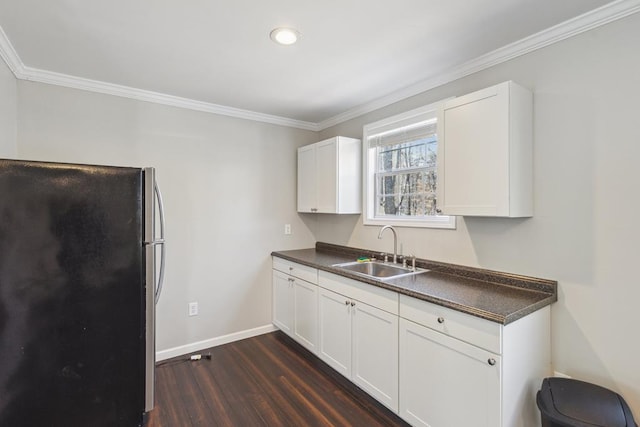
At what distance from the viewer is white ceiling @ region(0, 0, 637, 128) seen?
63.5 inches

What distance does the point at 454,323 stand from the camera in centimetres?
162

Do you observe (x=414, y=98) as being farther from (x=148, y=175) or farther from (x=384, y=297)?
(x=148, y=175)

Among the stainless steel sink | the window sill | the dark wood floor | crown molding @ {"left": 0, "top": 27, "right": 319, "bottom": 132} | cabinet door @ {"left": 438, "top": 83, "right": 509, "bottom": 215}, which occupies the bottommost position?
the dark wood floor

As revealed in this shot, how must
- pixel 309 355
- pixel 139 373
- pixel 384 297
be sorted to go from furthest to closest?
pixel 309 355 → pixel 384 297 → pixel 139 373

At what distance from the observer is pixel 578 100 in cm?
172

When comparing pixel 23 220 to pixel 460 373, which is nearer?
pixel 23 220

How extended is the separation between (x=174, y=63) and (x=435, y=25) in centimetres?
176

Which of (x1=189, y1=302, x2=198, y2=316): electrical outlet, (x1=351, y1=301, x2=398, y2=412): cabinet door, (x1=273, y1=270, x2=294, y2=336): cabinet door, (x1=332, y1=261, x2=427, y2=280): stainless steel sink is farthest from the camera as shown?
(x1=273, y1=270, x2=294, y2=336): cabinet door

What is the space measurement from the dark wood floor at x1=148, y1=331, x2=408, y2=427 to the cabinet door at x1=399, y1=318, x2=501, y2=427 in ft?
1.04

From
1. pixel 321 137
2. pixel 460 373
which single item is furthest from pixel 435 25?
pixel 321 137

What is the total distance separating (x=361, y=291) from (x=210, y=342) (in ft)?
5.90

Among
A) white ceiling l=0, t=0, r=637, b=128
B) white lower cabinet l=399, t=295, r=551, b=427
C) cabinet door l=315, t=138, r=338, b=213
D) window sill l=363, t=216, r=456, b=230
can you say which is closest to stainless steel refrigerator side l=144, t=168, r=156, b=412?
white ceiling l=0, t=0, r=637, b=128

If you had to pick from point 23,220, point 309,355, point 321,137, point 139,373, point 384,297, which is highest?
point 321,137

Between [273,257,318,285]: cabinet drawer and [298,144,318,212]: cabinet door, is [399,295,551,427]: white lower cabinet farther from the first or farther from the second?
[298,144,318,212]: cabinet door
